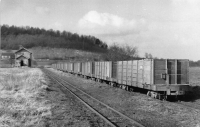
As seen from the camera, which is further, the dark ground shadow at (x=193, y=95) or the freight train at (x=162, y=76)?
the dark ground shadow at (x=193, y=95)

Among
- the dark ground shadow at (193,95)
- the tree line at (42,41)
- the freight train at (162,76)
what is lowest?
the dark ground shadow at (193,95)

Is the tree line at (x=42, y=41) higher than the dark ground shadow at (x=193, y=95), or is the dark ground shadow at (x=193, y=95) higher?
the tree line at (x=42, y=41)

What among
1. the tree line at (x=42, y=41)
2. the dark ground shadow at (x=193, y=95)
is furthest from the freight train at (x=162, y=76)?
the tree line at (x=42, y=41)

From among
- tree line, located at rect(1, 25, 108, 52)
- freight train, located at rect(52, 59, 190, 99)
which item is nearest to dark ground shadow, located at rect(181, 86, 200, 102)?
freight train, located at rect(52, 59, 190, 99)

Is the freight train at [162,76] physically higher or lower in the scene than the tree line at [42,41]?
lower

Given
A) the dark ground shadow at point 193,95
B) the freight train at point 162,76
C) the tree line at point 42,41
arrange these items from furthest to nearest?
the tree line at point 42,41
the dark ground shadow at point 193,95
the freight train at point 162,76

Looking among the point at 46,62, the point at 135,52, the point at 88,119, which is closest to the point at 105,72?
the point at 88,119

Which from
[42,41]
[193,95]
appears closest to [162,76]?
[193,95]

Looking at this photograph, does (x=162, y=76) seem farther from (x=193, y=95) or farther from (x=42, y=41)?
(x=42, y=41)

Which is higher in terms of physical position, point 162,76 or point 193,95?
point 162,76

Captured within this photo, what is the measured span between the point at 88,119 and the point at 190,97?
352 inches

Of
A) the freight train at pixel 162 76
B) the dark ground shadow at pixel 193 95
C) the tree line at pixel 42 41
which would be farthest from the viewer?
the tree line at pixel 42 41

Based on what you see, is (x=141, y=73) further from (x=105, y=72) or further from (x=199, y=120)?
(x=105, y=72)

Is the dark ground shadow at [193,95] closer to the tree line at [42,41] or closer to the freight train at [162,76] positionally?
the freight train at [162,76]
